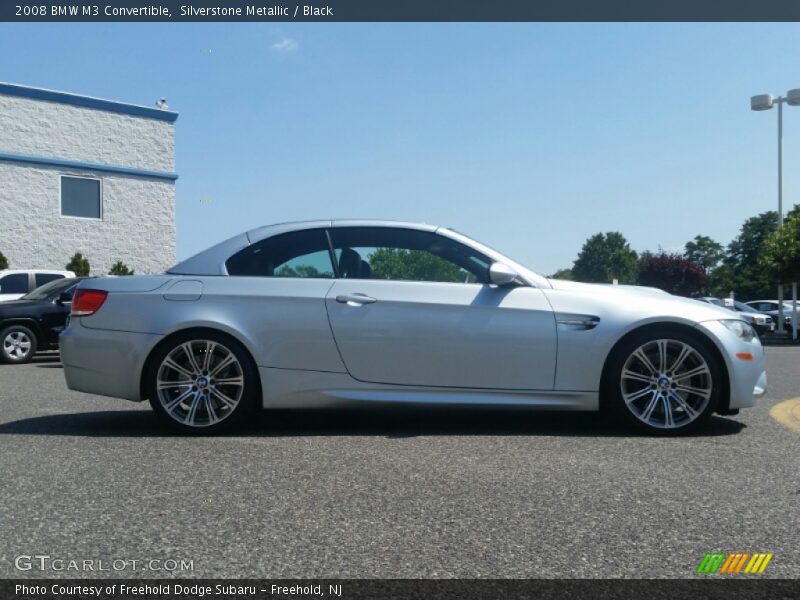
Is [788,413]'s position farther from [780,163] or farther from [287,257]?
[780,163]

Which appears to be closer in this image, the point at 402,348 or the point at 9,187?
the point at 402,348

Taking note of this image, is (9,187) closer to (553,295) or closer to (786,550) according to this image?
(553,295)

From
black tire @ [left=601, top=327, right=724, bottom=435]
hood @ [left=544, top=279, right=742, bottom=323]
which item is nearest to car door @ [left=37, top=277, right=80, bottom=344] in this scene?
hood @ [left=544, top=279, right=742, bottom=323]

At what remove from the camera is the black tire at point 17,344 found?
45.1 ft

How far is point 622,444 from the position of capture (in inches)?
207

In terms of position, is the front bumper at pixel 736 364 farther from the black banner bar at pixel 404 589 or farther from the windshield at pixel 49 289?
the windshield at pixel 49 289

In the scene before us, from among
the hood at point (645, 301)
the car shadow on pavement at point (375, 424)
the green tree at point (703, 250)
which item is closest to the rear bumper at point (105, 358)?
the car shadow on pavement at point (375, 424)

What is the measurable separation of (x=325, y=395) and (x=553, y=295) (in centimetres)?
169

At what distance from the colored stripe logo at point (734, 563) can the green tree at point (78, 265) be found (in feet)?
83.8

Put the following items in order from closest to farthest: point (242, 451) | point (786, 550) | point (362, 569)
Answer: point (362, 569)
point (786, 550)
point (242, 451)

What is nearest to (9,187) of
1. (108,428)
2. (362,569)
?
(108,428)

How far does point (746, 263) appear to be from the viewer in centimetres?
8569

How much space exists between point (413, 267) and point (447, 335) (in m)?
0.60

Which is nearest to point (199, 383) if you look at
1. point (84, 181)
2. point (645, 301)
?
point (645, 301)
